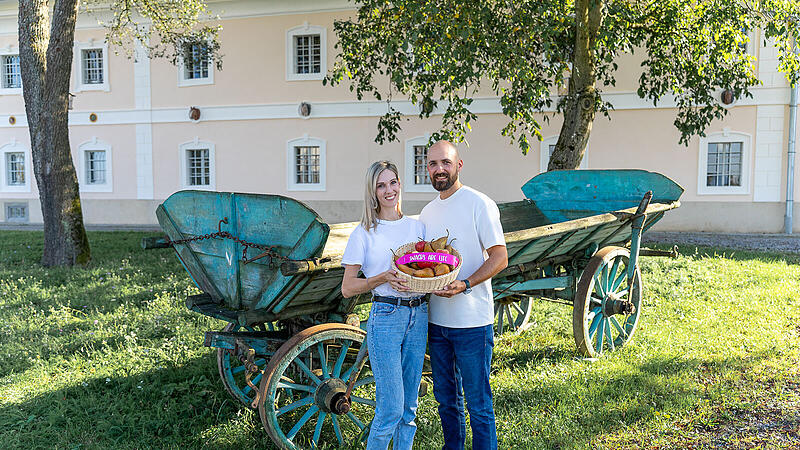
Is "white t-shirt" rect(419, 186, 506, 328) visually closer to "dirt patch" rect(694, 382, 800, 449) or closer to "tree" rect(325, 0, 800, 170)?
"dirt patch" rect(694, 382, 800, 449)

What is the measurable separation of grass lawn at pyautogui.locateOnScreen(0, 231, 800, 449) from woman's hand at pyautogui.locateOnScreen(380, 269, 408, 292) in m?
1.51

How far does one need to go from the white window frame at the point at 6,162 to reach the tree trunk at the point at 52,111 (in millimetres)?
12302

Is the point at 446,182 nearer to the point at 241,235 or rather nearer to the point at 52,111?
the point at 241,235

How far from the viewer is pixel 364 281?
3.01m

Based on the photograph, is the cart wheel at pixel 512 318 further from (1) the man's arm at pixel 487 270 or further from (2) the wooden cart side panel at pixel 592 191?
(1) the man's arm at pixel 487 270

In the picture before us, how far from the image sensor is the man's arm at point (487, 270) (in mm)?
2988

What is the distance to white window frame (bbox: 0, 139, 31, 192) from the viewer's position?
817 inches

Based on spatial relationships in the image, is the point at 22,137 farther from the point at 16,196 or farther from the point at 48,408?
the point at 48,408

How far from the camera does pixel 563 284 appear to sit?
5477 millimetres

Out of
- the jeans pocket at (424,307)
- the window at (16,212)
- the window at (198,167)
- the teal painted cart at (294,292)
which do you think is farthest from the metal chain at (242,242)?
the window at (16,212)

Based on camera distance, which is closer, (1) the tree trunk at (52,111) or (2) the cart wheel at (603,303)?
(2) the cart wheel at (603,303)

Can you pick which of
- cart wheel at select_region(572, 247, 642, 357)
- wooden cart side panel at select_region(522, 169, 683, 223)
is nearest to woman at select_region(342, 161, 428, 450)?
cart wheel at select_region(572, 247, 642, 357)

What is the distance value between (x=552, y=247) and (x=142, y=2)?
37.4 feet

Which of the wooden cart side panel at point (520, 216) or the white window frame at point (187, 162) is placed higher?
the white window frame at point (187, 162)
